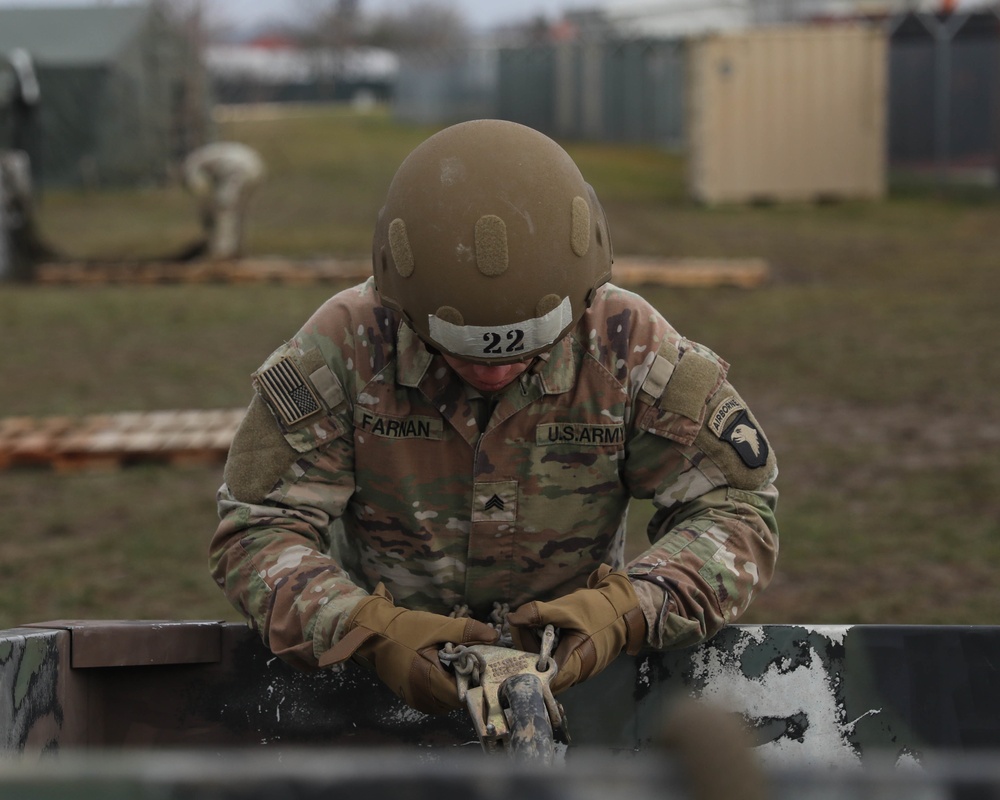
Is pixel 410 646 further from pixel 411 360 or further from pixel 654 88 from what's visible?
pixel 654 88

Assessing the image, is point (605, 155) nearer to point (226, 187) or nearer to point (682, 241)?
point (682, 241)

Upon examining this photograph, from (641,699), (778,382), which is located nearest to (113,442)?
(778,382)

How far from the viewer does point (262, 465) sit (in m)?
2.41

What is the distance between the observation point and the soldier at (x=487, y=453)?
2172 mm

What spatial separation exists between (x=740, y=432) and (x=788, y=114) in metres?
15.2

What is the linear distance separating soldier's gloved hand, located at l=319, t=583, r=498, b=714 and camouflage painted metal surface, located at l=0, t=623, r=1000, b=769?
0.32m

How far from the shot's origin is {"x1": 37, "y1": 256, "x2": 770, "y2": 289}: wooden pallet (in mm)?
11055

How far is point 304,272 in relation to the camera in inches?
456

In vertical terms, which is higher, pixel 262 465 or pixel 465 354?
pixel 465 354

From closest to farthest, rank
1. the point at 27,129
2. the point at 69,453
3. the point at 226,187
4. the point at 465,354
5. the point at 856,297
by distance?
1. the point at 465,354
2. the point at 69,453
3. the point at 856,297
4. the point at 226,187
5. the point at 27,129

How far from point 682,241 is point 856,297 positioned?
12.2 ft

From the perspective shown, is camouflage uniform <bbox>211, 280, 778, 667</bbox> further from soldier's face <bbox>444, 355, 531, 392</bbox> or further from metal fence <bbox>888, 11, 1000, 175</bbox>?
metal fence <bbox>888, 11, 1000, 175</bbox>

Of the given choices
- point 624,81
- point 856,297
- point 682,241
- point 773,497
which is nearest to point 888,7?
point 624,81

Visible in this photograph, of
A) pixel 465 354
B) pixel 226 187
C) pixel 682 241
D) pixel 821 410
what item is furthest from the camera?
pixel 682 241
